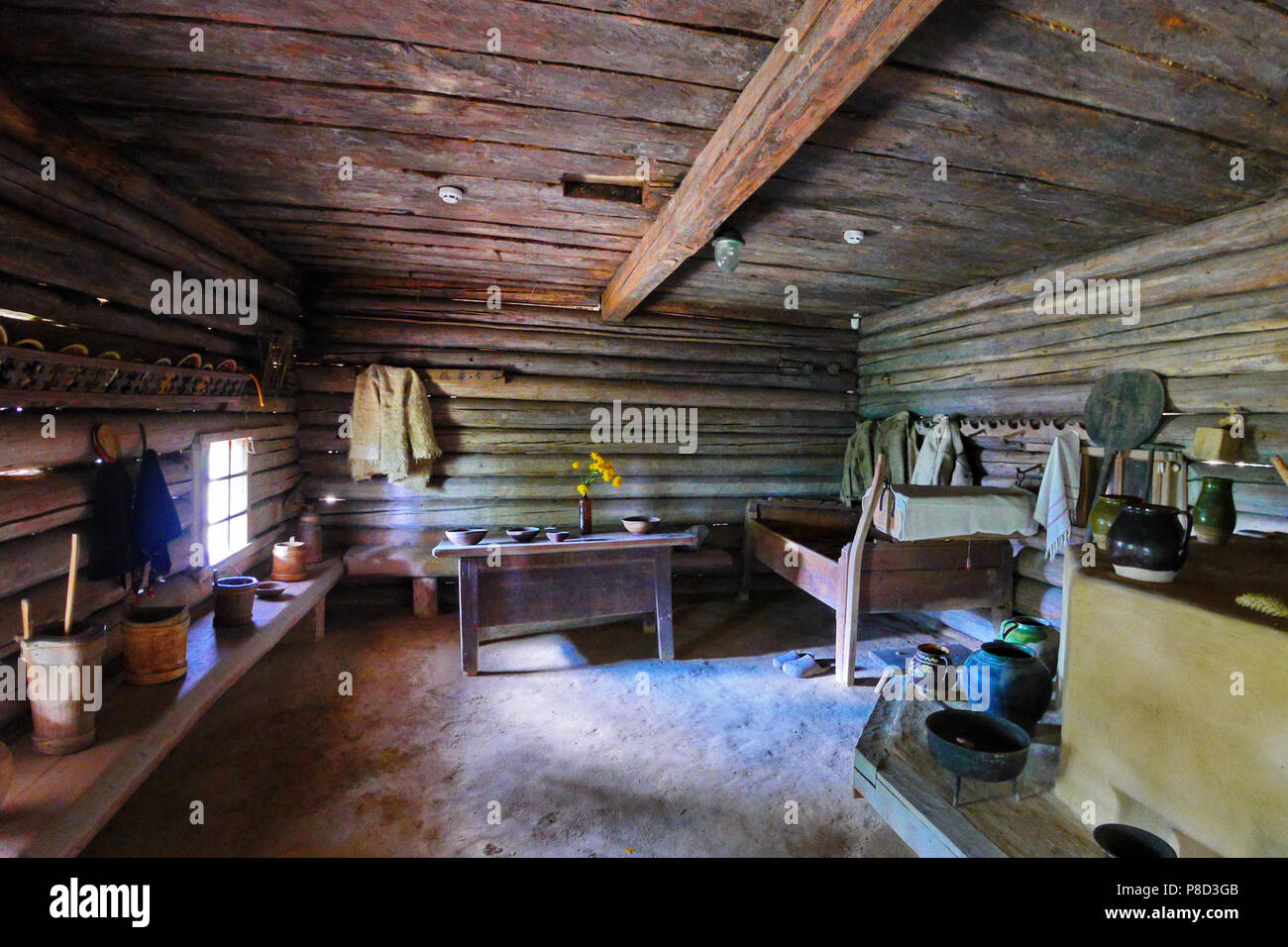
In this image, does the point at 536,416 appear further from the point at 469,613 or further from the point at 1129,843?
the point at 1129,843

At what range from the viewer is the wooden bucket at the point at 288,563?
17.5 feet

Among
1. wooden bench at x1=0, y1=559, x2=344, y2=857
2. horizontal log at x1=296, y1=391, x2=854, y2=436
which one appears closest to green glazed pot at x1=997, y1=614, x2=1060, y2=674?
wooden bench at x1=0, y1=559, x2=344, y2=857

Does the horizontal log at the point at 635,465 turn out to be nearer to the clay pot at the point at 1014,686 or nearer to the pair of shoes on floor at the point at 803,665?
the pair of shoes on floor at the point at 803,665

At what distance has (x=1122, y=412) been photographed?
4.72 metres

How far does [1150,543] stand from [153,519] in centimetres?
504

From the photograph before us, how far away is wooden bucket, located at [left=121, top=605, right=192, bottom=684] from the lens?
3213 mm

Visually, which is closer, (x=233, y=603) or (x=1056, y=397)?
(x=233, y=603)

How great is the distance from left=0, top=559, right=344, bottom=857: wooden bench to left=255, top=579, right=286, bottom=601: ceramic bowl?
769 mm

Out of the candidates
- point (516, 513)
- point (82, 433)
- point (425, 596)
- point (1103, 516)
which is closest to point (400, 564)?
point (425, 596)

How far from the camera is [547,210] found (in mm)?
4113

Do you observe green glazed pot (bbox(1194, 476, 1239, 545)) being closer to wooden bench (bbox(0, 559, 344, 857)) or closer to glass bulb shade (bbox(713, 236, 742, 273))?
glass bulb shade (bbox(713, 236, 742, 273))

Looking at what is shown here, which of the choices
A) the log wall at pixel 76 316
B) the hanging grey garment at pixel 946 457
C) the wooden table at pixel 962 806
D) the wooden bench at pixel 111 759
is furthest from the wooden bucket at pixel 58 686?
the hanging grey garment at pixel 946 457

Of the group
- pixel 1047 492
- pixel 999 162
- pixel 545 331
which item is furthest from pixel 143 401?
pixel 1047 492
